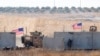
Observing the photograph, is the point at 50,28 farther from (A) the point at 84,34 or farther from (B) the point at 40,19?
(A) the point at 84,34

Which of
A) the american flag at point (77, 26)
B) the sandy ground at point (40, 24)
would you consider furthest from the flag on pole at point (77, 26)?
the sandy ground at point (40, 24)

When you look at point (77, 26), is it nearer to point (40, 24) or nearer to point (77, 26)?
point (77, 26)

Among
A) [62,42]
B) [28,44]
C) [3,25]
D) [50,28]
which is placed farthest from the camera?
[3,25]

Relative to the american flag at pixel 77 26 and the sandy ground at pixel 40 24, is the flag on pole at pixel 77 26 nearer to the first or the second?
the american flag at pixel 77 26

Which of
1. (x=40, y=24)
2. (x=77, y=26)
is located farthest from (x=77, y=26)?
(x=40, y=24)

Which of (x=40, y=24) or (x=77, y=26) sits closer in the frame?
Answer: (x=77, y=26)

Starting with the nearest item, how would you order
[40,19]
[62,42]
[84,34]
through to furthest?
[62,42]
[84,34]
[40,19]

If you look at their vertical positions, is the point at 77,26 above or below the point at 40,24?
below

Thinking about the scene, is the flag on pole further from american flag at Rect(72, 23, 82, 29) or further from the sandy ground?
the sandy ground

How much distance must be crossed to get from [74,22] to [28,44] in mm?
24774

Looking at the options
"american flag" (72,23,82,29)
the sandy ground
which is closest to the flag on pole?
"american flag" (72,23,82,29)

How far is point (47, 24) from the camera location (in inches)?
2781
